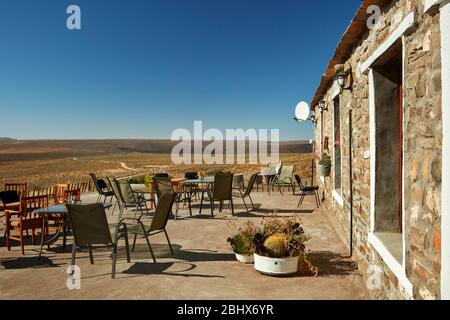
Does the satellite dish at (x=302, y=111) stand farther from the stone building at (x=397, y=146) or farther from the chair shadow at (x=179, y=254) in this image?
the chair shadow at (x=179, y=254)

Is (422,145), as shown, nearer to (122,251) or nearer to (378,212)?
(378,212)

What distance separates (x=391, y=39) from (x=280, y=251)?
227 centimetres

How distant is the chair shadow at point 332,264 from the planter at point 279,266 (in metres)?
0.29

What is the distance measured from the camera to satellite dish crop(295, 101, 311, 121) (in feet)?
35.1

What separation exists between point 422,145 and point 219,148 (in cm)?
8815

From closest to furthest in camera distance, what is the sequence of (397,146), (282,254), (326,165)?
(397,146) < (282,254) < (326,165)

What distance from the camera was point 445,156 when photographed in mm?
1932

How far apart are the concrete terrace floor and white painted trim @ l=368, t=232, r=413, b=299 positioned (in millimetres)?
482

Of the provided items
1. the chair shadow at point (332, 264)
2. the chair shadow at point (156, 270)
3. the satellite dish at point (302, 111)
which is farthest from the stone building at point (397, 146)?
the satellite dish at point (302, 111)

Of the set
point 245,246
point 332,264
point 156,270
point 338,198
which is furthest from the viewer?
point 338,198

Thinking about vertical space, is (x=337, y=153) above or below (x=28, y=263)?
above

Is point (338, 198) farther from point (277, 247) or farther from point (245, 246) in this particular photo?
point (277, 247)

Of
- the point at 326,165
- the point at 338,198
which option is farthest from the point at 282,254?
the point at 326,165
